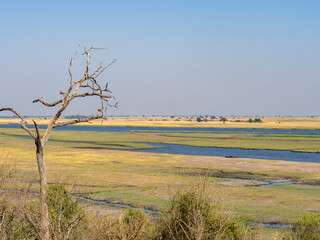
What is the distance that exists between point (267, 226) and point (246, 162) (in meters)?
39.6

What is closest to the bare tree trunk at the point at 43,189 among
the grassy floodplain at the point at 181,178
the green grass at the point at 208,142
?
the grassy floodplain at the point at 181,178

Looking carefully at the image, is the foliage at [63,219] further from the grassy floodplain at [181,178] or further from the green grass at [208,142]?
Result: the green grass at [208,142]

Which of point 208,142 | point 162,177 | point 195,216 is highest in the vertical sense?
point 195,216

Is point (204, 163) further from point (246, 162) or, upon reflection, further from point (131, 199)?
point (131, 199)

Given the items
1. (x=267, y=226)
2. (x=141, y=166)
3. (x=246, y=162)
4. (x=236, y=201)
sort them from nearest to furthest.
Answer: (x=267, y=226) → (x=236, y=201) → (x=141, y=166) → (x=246, y=162)

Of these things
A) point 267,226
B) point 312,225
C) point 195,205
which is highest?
point 195,205

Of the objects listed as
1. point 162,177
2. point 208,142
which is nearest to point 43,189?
point 162,177

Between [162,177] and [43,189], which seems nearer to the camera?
[43,189]

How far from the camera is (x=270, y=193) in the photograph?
41.6 metres

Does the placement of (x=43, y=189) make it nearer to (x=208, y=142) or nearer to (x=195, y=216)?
(x=195, y=216)

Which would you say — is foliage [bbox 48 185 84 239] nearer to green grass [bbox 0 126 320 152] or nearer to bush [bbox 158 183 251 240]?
bush [bbox 158 183 251 240]

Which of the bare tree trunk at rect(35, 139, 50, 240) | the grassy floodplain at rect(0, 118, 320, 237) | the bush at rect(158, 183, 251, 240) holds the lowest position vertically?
the grassy floodplain at rect(0, 118, 320, 237)

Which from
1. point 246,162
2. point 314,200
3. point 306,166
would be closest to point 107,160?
point 246,162

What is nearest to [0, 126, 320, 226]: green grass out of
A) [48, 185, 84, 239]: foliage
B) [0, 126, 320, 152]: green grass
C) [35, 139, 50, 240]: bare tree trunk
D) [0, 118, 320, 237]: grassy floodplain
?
[0, 118, 320, 237]: grassy floodplain
